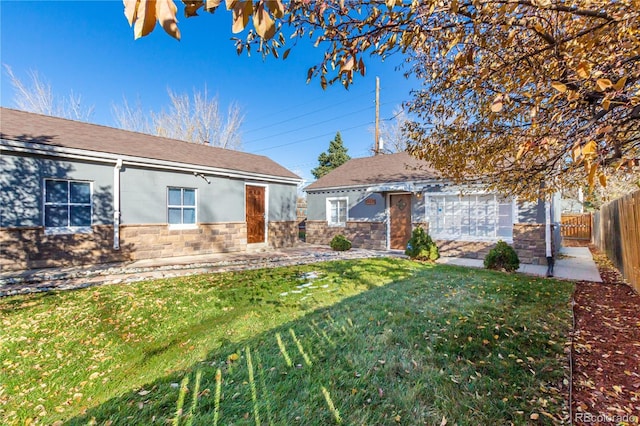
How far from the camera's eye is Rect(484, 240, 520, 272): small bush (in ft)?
24.1

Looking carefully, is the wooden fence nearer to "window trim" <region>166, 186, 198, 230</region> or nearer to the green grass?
the green grass

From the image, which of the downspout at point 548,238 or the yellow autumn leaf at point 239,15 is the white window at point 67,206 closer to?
the yellow autumn leaf at point 239,15

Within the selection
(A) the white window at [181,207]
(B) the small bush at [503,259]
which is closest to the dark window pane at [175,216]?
(A) the white window at [181,207]

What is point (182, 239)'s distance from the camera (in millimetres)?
9555

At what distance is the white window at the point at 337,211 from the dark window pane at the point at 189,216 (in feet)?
19.8

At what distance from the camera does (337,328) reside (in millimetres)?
3621

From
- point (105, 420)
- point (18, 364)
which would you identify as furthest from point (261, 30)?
point (18, 364)

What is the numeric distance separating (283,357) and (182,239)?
25.8 ft

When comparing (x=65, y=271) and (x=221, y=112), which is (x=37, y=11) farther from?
(x=221, y=112)

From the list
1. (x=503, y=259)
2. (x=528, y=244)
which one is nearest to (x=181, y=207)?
(x=503, y=259)

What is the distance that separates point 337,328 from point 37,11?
14628 mm

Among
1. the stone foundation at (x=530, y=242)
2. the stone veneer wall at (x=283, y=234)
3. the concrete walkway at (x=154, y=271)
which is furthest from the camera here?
the stone veneer wall at (x=283, y=234)

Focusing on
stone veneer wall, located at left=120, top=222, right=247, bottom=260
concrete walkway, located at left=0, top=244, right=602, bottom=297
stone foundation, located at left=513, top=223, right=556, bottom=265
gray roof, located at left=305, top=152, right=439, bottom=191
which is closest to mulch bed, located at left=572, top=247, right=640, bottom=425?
concrete walkway, located at left=0, top=244, right=602, bottom=297

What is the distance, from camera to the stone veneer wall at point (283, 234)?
40.4 ft
